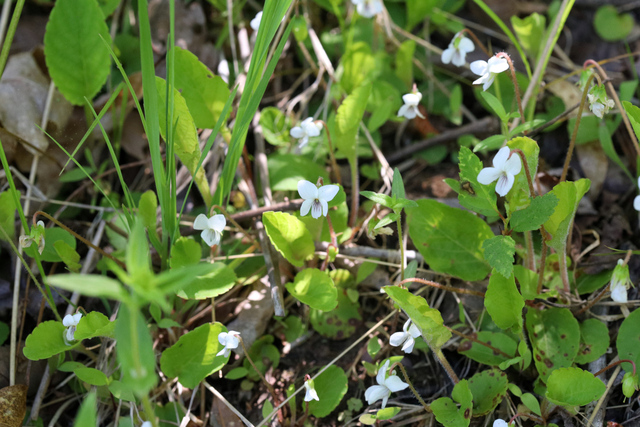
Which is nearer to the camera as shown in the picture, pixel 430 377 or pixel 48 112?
pixel 430 377

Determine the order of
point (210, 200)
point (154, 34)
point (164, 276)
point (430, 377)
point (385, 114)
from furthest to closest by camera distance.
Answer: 1. point (154, 34)
2. point (385, 114)
3. point (210, 200)
4. point (430, 377)
5. point (164, 276)

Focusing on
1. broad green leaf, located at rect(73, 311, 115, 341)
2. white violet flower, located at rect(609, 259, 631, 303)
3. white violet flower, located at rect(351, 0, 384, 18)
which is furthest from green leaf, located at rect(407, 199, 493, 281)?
broad green leaf, located at rect(73, 311, 115, 341)

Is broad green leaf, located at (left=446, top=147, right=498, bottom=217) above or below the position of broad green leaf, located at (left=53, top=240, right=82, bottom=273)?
above

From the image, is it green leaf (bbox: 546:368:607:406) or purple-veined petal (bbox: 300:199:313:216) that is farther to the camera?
purple-veined petal (bbox: 300:199:313:216)

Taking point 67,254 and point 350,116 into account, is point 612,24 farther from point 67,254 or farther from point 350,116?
point 67,254

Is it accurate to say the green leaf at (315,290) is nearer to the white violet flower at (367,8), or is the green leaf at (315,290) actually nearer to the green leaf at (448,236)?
the green leaf at (448,236)

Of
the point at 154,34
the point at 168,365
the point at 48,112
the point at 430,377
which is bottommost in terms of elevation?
the point at 430,377

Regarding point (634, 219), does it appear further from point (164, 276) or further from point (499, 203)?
point (164, 276)

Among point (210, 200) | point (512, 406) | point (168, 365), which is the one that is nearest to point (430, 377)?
point (512, 406)

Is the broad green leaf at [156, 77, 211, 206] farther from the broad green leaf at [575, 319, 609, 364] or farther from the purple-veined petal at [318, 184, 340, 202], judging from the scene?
the broad green leaf at [575, 319, 609, 364]
